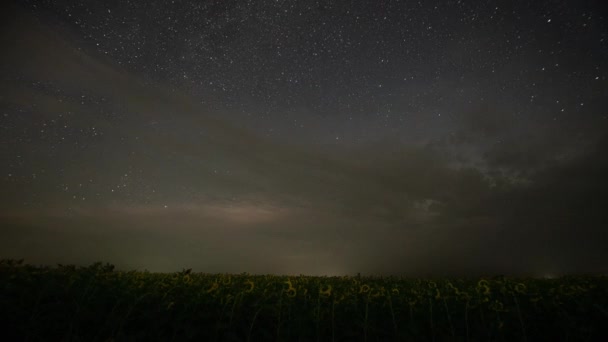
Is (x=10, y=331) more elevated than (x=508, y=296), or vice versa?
(x=508, y=296)

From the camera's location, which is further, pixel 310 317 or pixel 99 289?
pixel 99 289

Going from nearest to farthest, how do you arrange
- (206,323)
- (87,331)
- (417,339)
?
(417,339) → (87,331) → (206,323)

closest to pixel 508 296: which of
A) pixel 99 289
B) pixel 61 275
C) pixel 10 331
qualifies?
pixel 99 289

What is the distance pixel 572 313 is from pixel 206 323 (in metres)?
7.65

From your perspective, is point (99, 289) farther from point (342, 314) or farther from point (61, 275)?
point (342, 314)

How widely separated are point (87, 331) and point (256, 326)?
9.30 ft

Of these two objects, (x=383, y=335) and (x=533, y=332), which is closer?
(x=383, y=335)

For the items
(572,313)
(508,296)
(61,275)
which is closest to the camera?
(572,313)

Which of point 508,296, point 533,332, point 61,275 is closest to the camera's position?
point 533,332

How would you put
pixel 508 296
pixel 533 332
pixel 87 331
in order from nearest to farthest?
pixel 87 331 → pixel 533 332 → pixel 508 296

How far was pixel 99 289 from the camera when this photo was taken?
644cm

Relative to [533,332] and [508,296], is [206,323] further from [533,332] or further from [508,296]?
[508,296]

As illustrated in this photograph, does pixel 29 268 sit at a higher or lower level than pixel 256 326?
higher

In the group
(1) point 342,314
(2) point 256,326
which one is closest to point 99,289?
(2) point 256,326
